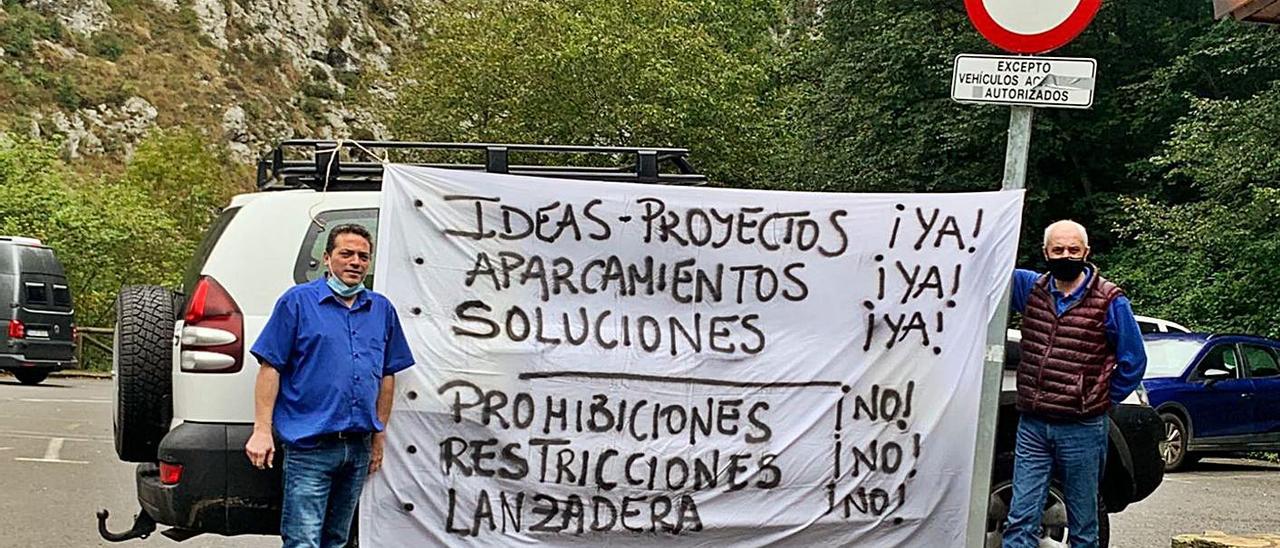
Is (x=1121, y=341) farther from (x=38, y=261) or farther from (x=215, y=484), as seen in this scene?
(x=38, y=261)

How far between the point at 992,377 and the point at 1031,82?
1.12 metres

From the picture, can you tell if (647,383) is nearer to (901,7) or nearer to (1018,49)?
(1018,49)

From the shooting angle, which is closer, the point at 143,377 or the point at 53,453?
the point at 143,377

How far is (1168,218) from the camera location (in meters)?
23.8

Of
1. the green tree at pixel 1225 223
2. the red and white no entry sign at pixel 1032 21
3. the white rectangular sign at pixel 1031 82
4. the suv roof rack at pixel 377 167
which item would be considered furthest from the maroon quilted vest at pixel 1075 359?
the green tree at pixel 1225 223

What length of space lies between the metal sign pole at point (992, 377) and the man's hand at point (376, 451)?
7.57 ft

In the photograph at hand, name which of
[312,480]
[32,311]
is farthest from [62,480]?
[32,311]

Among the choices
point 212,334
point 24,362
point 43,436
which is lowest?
point 24,362

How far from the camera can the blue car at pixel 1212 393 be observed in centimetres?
1542

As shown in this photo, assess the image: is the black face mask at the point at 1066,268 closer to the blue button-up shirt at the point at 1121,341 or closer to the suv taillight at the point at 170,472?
the blue button-up shirt at the point at 1121,341

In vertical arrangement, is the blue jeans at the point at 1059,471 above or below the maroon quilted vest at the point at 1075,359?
below

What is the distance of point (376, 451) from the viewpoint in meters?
5.80

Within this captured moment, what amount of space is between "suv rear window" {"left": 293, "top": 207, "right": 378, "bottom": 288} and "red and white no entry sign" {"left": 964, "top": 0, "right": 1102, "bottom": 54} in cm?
250

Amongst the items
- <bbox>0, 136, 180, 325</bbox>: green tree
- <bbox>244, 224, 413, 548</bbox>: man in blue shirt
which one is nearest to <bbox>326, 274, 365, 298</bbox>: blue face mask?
<bbox>244, 224, 413, 548</bbox>: man in blue shirt
